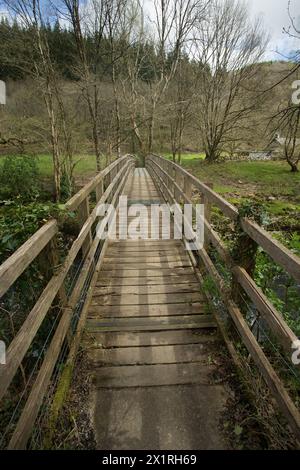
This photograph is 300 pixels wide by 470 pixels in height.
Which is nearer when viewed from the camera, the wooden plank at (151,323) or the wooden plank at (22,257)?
the wooden plank at (22,257)

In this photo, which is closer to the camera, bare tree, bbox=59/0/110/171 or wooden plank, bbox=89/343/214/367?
wooden plank, bbox=89/343/214/367

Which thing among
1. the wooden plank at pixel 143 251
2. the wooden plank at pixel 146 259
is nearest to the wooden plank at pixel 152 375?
the wooden plank at pixel 146 259

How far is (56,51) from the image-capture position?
15.4 metres

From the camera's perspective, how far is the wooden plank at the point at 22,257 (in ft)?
5.01

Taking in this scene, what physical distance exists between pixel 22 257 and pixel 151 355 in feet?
5.27

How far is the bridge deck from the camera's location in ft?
6.75

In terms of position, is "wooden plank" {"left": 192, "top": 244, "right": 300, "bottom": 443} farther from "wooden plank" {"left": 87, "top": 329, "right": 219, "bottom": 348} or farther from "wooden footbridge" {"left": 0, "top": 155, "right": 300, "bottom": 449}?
"wooden plank" {"left": 87, "top": 329, "right": 219, "bottom": 348}

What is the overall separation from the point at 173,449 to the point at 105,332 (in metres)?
1.32

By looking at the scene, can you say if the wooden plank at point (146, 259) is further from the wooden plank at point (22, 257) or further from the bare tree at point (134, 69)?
the bare tree at point (134, 69)

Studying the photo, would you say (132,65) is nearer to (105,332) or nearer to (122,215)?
(122,215)

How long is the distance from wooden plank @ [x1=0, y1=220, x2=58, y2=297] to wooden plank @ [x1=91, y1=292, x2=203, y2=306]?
1.56 metres

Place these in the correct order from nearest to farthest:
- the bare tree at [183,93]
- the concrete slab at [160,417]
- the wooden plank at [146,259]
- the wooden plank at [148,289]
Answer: the concrete slab at [160,417] → the wooden plank at [148,289] → the wooden plank at [146,259] → the bare tree at [183,93]

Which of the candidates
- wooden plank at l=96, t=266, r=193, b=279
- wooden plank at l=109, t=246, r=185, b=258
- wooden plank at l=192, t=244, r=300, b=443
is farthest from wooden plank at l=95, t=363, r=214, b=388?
wooden plank at l=109, t=246, r=185, b=258

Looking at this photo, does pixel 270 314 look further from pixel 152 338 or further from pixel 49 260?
pixel 49 260
